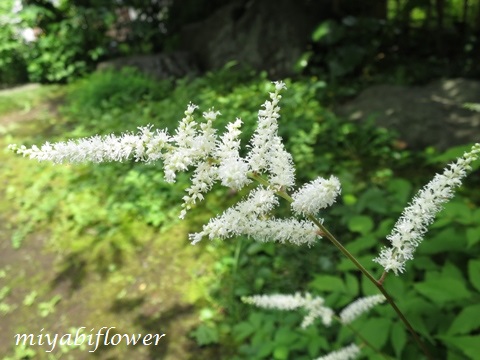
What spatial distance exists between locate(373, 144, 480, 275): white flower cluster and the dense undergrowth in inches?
26.7

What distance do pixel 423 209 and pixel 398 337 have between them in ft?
3.15

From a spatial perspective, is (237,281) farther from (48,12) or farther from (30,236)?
(48,12)

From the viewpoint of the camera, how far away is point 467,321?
154cm

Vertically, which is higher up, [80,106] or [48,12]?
[48,12]

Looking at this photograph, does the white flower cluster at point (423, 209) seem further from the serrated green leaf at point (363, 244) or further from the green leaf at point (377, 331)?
the serrated green leaf at point (363, 244)

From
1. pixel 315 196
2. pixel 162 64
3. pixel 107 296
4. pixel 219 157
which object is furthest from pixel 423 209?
pixel 162 64

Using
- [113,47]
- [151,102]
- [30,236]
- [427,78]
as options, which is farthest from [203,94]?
[113,47]

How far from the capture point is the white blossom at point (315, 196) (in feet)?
3.01

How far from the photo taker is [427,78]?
6590mm

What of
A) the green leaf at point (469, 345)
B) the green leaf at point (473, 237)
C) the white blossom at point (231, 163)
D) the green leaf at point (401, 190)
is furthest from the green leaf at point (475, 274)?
the white blossom at point (231, 163)

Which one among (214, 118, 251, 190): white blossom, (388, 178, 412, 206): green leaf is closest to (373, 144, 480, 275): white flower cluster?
(214, 118, 251, 190): white blossom

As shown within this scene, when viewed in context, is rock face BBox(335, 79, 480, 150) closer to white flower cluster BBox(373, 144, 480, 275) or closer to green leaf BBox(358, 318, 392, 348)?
green leaf BBox(358, 318, 392, 348)

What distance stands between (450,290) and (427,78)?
5.79 metres

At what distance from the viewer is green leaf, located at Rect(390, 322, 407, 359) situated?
5.51 feet
